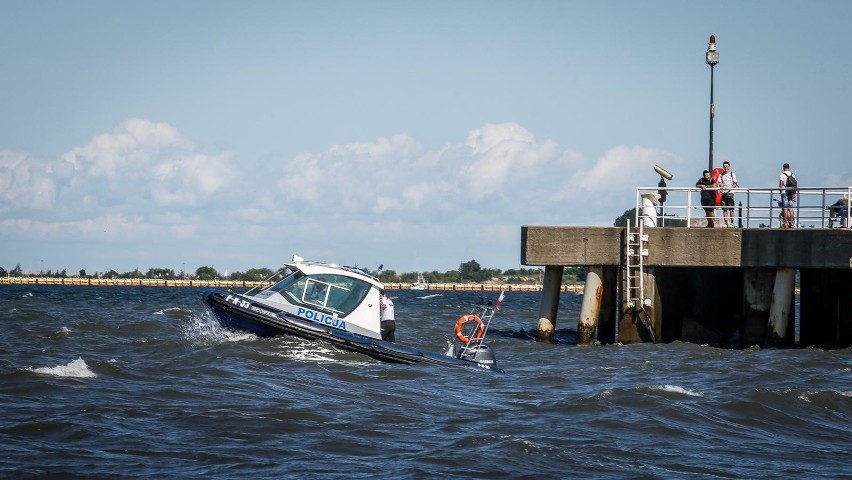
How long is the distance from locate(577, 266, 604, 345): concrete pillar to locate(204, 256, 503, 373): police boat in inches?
230

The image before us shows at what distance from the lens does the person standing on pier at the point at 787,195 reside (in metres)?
27.8

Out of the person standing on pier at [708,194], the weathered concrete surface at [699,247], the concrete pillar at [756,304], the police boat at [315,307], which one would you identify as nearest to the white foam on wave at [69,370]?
the police boat at [315,307]

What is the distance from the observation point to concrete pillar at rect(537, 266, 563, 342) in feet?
94.6

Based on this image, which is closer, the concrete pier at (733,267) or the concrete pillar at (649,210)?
the concrete pier at (733,267)

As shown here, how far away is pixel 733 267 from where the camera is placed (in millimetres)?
Answer: 27109

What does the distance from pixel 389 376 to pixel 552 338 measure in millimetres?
10433

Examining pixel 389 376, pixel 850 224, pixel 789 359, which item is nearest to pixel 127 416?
pixel 389 376

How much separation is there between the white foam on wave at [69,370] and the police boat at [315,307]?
3.57 m

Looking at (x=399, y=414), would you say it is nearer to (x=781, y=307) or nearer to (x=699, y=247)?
(x=699, y=247)

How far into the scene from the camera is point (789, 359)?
23844 mm

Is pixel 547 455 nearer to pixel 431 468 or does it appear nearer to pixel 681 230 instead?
pixel 431 468

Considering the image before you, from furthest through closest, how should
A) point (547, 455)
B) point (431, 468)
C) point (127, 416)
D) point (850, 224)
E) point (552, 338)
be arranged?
1. point (552, 338)
2. point (850, 224)
3. point (127, 416)
4. point (547, 455)
5. point (431, 468)

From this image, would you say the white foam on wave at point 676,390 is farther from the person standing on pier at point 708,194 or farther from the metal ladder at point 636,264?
the person standing on pier at point 708,194

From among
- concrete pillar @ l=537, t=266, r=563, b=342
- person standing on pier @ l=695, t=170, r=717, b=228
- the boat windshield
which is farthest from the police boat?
person standing on pier @ l=695, t=170, r=717, b=228
